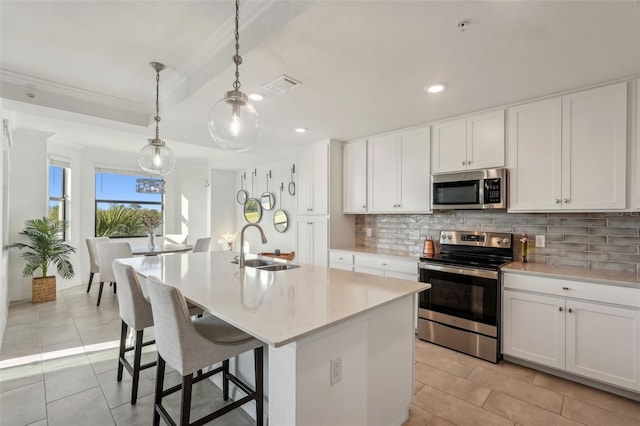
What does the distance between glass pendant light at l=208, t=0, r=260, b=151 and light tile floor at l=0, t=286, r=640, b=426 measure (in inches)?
71.0

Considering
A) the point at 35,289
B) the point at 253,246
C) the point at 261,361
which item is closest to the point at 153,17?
the point at 261,361

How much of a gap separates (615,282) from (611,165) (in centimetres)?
91

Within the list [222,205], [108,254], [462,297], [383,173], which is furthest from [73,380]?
[222,205]

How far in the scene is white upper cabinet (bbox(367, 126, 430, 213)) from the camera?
3.44 meters

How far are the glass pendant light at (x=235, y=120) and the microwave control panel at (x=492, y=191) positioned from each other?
2.29 meters

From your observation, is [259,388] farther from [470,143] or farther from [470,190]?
[470,143]

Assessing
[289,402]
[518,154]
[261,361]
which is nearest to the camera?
[289,402]

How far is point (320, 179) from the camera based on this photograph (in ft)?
13.7

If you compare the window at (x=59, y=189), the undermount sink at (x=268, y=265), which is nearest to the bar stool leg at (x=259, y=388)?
the undermount sink at (x=268, y=265)

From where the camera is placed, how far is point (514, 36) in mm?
1777

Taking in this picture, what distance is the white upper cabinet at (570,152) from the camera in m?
2.33

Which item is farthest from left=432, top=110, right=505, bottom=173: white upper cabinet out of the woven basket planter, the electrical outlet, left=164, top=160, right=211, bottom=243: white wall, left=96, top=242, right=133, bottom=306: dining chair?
the woven basket planter

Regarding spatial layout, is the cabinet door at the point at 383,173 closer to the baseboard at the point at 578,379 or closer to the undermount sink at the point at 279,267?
the undermount sink at the point at 279,267

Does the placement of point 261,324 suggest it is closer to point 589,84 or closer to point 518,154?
point 518,154
